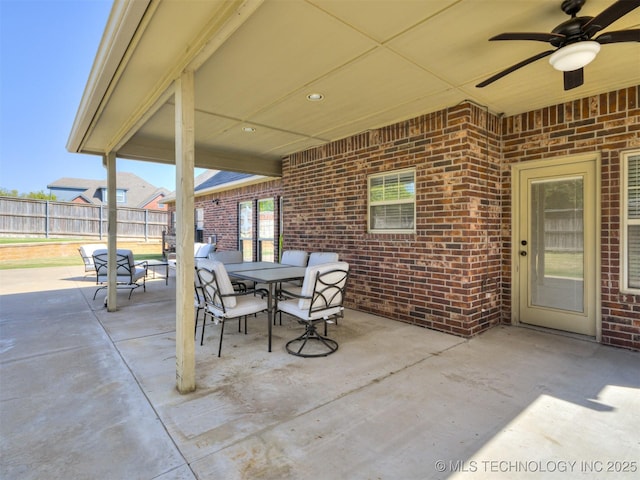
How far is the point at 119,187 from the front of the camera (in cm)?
2817

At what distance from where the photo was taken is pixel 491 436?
2.02 m

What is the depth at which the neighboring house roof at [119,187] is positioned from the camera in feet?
94.0

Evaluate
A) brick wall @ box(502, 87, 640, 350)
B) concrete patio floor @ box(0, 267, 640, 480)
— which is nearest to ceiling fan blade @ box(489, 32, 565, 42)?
brick wall @ box(502, 87, 640, 350)

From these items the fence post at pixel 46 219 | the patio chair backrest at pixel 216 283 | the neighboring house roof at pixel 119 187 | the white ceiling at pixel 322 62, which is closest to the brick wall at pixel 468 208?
the white ceiling at pixel 322 62

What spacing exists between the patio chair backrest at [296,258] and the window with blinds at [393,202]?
1.26 meters

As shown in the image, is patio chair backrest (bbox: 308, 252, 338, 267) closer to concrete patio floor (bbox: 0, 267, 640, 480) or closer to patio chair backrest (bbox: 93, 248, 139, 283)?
concrete patio floor (bbox: 0, 267, 640, 480)

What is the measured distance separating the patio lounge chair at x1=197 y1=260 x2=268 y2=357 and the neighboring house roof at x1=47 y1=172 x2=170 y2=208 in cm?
2786

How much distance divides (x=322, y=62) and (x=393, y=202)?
2.41m

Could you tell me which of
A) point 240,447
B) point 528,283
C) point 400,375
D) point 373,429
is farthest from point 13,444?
point 528,283

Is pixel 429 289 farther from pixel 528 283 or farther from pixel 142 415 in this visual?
pixel 142 415

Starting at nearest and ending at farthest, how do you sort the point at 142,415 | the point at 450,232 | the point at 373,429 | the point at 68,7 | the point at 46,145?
1. the point at 373,429
2. the point at 142,415
3. the point at 450,232
4. the point at 68,7
5. the point at 46,145

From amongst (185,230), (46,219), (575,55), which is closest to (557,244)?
(575,55)

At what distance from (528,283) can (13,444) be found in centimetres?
522

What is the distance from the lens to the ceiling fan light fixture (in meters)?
2.17
